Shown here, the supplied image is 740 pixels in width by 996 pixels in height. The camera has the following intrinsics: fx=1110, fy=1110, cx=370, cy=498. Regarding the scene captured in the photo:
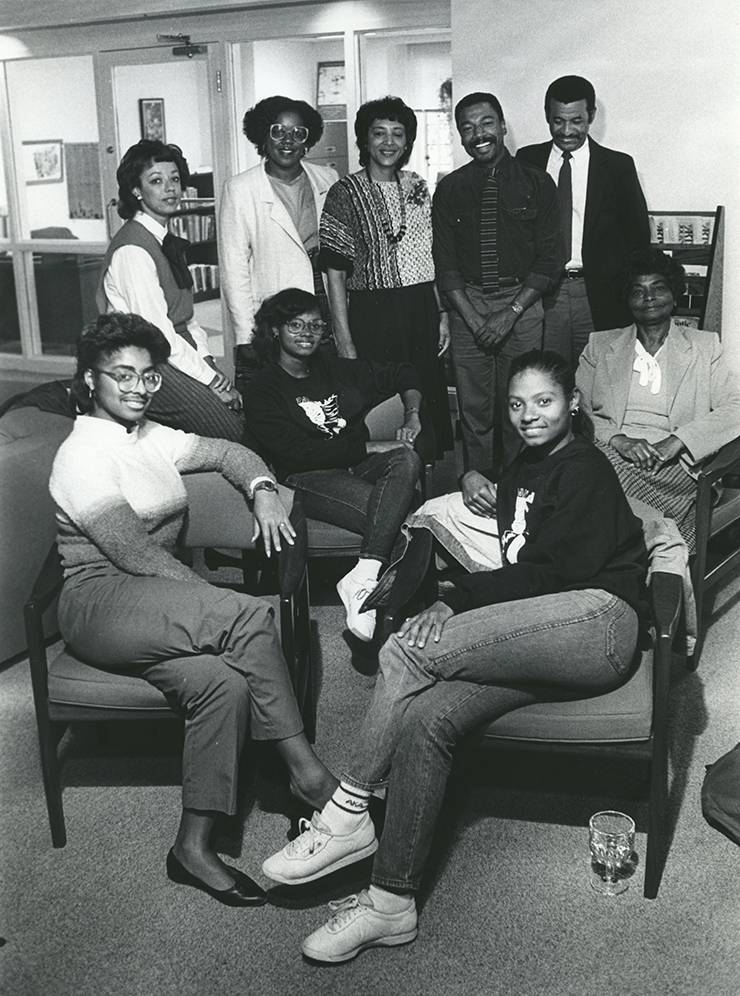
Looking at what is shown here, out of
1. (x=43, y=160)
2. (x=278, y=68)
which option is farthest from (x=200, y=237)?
(x=43, y=160)

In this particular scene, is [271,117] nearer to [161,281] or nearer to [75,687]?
[161,281]

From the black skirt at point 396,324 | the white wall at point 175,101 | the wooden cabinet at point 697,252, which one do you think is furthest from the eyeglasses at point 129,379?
the white wall at point 175,101

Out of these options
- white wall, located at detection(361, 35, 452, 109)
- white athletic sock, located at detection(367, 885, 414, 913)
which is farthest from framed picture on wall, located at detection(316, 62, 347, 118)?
white athletic sock, located at detection(367, 885, 414, 913)

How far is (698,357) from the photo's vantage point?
3.75 m

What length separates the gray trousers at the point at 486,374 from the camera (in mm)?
4391

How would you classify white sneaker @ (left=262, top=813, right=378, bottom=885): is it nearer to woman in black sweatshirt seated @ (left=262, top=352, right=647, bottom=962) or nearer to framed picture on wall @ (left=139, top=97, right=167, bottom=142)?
woman in black sweatshirt seated @ (left=262, top=352, right=647, bottom=962)

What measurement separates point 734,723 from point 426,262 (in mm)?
2194

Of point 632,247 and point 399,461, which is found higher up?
point 632,247

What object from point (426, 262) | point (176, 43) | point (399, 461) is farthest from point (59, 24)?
point (399, 461)

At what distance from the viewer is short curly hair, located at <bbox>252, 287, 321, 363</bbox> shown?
3.62 meters

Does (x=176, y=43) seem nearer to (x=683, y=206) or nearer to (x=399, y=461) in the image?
(x=683, y=206)

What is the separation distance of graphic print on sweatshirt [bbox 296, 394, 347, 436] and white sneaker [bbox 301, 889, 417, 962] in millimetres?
1780

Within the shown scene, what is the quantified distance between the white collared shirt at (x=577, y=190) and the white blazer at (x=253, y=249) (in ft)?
3.74

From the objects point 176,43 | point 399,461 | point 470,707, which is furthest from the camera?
point 176,43
